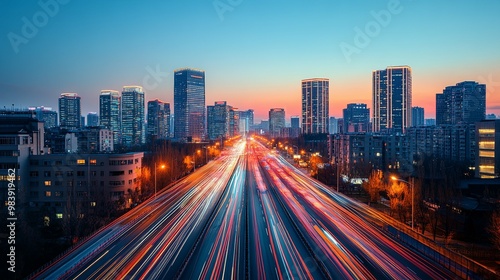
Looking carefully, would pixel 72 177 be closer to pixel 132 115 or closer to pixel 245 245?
pixel 245 245

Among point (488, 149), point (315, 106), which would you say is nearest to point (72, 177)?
point (488, 149)

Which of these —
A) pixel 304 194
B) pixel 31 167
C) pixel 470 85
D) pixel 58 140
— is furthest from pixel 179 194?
pixel 470 85

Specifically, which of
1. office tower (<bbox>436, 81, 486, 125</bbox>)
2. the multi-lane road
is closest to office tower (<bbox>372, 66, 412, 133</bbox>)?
office tower (<bbox>436, 81, 486, 125</bbox>)

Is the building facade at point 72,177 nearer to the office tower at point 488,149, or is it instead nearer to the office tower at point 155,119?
the office tower at point 488,149

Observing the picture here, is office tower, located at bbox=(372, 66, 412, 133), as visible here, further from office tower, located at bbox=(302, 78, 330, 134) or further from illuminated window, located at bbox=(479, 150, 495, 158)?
illuminated window, located at bbox=(479, 150, 495, 158)

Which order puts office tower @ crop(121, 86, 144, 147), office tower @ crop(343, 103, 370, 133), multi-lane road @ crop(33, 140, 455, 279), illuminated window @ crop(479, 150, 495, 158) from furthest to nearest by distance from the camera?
office tower @ crop(343, 103, 370, 133) → office tower @ crop(121, 86, 144, 147) → illuminated window @ crop(479, 150, 495, 158) → multi-lane road @ crop(33, 140, 455, 279)

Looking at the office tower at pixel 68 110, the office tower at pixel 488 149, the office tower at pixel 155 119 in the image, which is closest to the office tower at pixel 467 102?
the office tower at pixel 488 149
